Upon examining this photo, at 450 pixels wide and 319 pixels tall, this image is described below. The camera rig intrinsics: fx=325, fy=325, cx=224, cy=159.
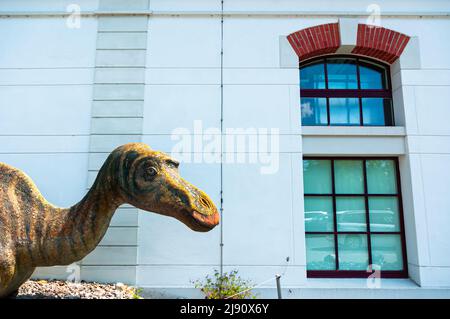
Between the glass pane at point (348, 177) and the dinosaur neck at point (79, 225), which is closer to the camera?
the dinosaur neck at point (79, 225)

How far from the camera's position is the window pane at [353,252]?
470 centimetres

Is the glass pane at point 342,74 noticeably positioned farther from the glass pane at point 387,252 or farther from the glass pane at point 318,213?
the glass pane at point 387,252

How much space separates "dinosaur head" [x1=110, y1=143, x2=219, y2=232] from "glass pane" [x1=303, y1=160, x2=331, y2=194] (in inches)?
97.3

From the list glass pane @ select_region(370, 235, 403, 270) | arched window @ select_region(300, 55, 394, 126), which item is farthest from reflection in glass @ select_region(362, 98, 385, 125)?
glass pane @ select_region(370, 235, 403, 270)

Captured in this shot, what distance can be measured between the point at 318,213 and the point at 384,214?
0.98 metres

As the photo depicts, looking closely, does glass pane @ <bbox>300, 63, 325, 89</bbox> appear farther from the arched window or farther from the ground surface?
the ground surface

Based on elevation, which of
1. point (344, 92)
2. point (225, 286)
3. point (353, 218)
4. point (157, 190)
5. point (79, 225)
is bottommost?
point (225, 286)

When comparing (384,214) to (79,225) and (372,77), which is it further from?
(79,225)

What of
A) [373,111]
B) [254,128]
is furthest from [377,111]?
[254,128]

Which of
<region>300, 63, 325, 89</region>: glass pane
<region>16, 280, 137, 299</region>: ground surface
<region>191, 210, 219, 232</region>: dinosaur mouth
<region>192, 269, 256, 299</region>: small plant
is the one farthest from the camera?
<region>300, 63, 325, 89</region>: glass pane

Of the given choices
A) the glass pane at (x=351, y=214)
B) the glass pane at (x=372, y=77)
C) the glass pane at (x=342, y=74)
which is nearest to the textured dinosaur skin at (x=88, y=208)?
the glass pane at (x=351, y=214)

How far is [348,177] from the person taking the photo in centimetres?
489

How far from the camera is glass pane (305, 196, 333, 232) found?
15.6 ft

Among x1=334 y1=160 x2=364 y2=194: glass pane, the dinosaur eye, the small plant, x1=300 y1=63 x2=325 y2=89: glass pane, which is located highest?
x1=300 y1=63 x2=325 y2=89: glass pane
